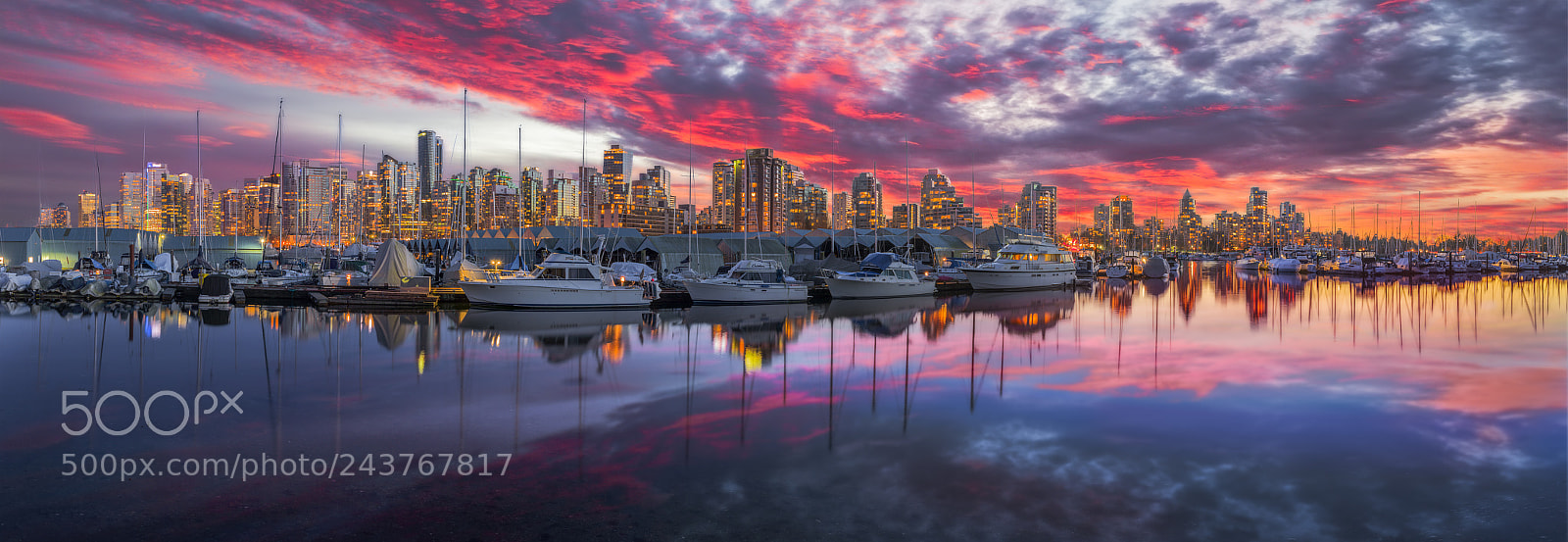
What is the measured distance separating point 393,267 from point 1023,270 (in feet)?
146

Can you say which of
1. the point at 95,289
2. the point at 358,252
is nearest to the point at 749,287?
the point at 95,289

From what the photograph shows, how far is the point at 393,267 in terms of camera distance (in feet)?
147

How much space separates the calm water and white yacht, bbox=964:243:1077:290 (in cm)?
3259

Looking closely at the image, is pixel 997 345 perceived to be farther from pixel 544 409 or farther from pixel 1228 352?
pixel 544 409

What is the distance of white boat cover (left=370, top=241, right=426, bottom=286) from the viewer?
44.5 metres

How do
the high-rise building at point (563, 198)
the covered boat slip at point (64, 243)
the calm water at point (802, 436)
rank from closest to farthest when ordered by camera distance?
the calm water at point (802, 436) < the covered boat slip at point (64, 243) < the high-rise building at point (563, 198)

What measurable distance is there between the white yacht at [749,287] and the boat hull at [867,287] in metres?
3.54

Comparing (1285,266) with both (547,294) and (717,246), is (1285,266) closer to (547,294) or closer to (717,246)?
(717,246)

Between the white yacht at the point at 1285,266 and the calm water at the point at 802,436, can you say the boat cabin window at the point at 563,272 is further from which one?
the white yacht at the point at 1285,266

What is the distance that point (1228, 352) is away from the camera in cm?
2459

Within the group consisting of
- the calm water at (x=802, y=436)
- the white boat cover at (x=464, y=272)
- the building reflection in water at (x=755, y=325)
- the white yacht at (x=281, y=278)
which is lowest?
the calm water at (x=802, y=436)

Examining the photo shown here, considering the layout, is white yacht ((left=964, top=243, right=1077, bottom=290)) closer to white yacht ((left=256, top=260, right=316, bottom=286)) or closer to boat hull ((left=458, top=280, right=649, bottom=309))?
boat hull ((left=458, top=280, right=649, bottom=309))

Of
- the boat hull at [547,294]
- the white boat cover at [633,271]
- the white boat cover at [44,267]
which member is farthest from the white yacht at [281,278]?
the white boat cover at [633,271]

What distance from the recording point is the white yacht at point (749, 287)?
42.4 metres
